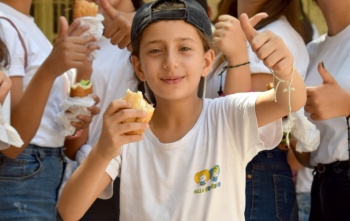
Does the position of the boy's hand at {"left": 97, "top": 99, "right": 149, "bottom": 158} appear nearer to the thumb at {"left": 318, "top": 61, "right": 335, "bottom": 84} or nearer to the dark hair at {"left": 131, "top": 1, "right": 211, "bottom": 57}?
the dark hair at {"left": 131, "top": 1, "right": 211, "bottom": 57}

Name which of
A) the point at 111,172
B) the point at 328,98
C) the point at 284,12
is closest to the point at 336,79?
the point at 328,98

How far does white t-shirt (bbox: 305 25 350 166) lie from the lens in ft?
11.7

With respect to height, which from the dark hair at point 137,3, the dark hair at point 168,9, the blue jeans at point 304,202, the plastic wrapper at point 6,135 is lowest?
the blue jeans at point 304,202

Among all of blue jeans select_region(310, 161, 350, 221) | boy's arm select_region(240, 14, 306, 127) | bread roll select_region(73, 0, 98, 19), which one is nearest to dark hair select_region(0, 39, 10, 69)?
bread roll select_region(73, 0, 98, 19)

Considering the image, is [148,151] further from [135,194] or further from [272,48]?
[272,48]

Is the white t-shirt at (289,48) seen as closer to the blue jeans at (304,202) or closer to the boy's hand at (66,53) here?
the boy's hand at (66,53)

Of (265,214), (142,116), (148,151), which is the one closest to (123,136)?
(142,116)

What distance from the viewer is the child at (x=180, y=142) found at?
2.92 m

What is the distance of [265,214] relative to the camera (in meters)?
3.46

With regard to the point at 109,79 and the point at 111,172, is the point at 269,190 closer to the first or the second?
the point at 111,172

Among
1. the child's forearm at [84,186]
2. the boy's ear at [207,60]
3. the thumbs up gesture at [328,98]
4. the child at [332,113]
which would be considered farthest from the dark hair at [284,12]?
the child's forearm at [84,186]

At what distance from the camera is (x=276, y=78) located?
2812 mm

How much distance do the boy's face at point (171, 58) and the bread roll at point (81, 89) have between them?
2.31 ft

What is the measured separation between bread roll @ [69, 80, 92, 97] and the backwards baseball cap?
0.65 m
